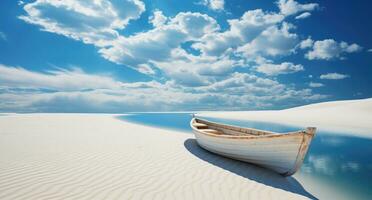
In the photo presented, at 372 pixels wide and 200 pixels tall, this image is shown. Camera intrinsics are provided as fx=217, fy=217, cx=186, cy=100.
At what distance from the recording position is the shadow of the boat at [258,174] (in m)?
6.77

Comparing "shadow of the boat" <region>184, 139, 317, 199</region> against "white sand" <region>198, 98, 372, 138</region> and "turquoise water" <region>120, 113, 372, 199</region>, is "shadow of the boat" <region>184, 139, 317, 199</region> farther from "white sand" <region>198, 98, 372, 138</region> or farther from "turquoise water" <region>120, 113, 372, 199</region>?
"white sand" <region>198, 98, 372, 138</region>

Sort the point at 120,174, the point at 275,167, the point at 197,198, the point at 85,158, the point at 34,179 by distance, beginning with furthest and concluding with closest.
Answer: the point at 85,158
the point at 275,167
the point at 120,174
the point at 34,179
the point at 197,198

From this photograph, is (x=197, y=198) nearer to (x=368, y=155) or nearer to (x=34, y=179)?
(x=34, y=179)

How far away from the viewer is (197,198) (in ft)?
18.0

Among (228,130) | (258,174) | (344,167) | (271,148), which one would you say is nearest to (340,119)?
(344,167)

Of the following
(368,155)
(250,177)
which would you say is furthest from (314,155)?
(250,177)

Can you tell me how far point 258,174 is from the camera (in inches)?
301

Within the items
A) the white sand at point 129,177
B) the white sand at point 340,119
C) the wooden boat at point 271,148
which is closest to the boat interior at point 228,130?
the wooden boat at point 271,148

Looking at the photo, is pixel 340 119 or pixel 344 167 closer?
pixel 344 167

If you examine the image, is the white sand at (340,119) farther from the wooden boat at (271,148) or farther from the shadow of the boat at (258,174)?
the wooden boat at (271,148)

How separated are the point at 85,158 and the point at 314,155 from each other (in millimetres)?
13091

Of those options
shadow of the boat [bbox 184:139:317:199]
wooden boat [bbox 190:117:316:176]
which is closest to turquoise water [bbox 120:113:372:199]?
shadow of the boat [bbox 184:139:317:199]

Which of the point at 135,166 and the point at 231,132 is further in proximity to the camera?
the point at 231,132

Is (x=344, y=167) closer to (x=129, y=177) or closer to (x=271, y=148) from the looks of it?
(x=271, y=148)
